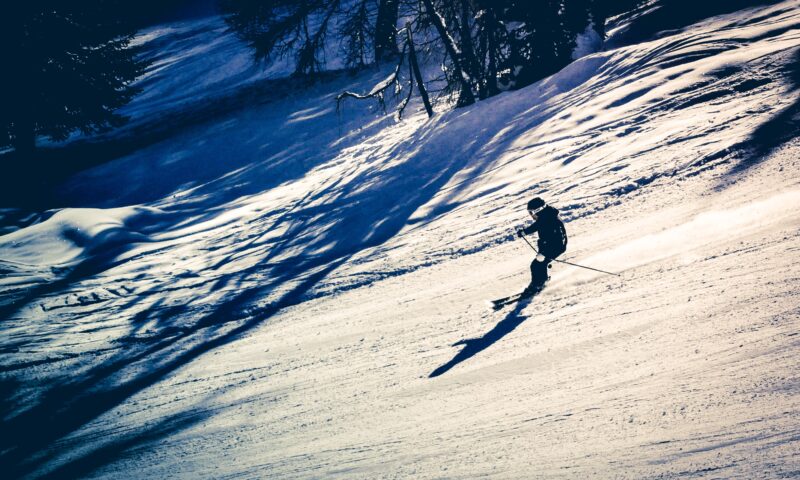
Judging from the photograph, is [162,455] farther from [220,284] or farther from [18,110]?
[18,110]

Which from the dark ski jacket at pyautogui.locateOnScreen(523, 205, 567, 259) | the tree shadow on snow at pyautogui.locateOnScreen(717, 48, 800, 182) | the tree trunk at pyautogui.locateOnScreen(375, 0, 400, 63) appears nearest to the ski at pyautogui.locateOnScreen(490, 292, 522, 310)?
the dark ski jacket at pyautogui.locateOnScreen(523, 205, 567, 259)

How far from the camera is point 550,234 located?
5562 millimetres

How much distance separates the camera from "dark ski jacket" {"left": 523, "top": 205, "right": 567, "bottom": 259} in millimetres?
5555

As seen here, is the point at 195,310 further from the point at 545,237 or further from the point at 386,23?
the point at 386,23

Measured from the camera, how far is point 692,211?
19.8ft

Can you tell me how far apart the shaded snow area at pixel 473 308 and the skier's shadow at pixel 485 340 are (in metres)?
0.03

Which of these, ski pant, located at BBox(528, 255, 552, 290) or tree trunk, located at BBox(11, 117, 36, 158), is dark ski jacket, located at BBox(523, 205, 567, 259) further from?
tree trunk, located at BBox(11, 117, 36, 158)

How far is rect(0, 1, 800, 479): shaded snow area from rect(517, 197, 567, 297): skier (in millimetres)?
315

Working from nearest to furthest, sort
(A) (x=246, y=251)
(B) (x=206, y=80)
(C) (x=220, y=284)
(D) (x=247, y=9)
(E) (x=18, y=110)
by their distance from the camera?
(C) (x=220, y=284) → (A) (x=246, y=251) → (D) (x=247, y=9) → (E) (x=18, y=110) → (B) (x=206, y=80)

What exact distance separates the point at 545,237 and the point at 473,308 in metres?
1.24

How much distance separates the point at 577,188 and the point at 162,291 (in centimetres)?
743

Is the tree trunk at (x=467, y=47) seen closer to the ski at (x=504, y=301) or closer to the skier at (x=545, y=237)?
the skier at (x=545, y=237)

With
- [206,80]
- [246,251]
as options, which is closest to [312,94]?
[206,80]

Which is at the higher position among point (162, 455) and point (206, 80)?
point (206, 80)
